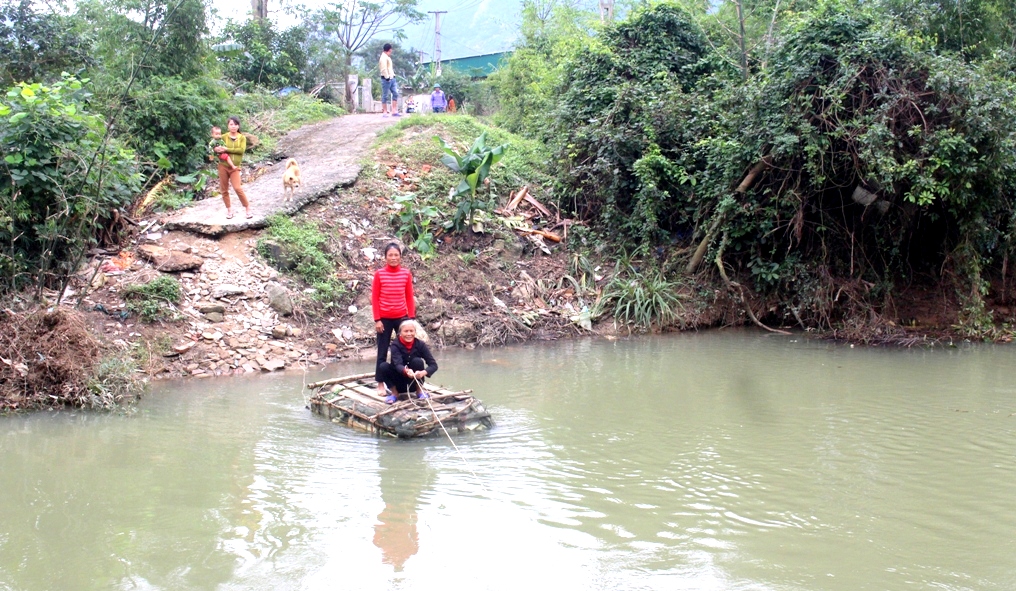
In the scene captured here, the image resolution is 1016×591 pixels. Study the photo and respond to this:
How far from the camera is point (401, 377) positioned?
7.67 metres

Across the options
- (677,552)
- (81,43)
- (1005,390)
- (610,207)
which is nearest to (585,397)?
(677,552)

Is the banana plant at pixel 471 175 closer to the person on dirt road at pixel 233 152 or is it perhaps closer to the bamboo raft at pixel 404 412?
the person on dirt road at pixel 233 152

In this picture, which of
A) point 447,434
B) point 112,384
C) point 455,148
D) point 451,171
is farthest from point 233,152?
point 447,434

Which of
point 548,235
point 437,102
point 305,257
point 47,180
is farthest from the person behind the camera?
point 437,102

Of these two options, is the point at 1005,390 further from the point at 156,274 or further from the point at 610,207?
the point at 156,274

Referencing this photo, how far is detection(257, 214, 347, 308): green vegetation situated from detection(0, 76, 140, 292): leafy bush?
231 centimetres

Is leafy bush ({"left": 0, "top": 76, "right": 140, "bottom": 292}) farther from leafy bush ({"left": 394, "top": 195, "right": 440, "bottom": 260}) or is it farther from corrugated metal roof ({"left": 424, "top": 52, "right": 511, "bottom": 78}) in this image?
corrugated metal roof ({"left": 424, "top": 52, "right": 511, "bottom": 78})

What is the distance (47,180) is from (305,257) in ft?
11.3

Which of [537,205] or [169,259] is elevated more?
[537,205]

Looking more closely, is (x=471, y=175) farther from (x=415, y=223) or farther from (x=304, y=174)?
(x=304, y=174)

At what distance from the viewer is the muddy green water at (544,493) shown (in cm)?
484

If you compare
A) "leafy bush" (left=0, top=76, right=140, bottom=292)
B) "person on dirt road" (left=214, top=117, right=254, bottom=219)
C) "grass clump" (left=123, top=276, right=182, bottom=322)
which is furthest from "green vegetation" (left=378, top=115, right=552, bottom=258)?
"leafy bush" (left=0, top=76, right=140, bottom=292)

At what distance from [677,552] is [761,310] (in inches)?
343

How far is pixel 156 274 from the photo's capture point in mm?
10906
